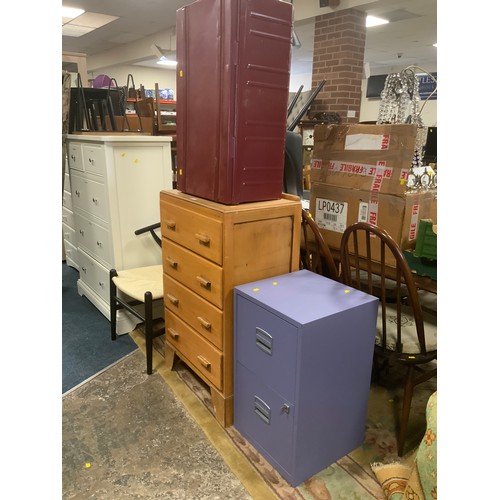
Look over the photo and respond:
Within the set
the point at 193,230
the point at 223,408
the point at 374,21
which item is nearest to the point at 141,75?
the point at 374,21

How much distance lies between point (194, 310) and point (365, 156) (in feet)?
3.49

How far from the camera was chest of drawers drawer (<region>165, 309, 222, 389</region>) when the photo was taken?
1840 millimetres

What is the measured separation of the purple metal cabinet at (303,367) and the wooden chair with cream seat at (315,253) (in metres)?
0.20

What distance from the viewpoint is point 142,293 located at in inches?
91.7

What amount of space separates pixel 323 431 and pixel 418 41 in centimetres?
794

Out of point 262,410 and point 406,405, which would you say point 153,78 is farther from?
point 406,405

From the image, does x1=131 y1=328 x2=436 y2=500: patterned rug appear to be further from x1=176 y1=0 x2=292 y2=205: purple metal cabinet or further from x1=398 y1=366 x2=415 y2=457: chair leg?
x1=176 y1=0 x2=292 y2=205: purple metal cabinet

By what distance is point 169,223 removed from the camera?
2.03 metres

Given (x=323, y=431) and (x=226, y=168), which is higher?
(x=226, y=168)

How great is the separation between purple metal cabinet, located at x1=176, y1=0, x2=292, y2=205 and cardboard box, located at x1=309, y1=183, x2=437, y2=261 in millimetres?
417

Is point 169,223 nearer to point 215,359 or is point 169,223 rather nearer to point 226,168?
point 226,168

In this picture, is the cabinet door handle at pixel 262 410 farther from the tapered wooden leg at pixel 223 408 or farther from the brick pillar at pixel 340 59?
the brick pillar at pixel 340 59

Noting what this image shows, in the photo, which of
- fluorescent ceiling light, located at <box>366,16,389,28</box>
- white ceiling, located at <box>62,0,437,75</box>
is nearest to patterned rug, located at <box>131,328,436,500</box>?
white ceiling, located at <box>62,0,437,75</box>
